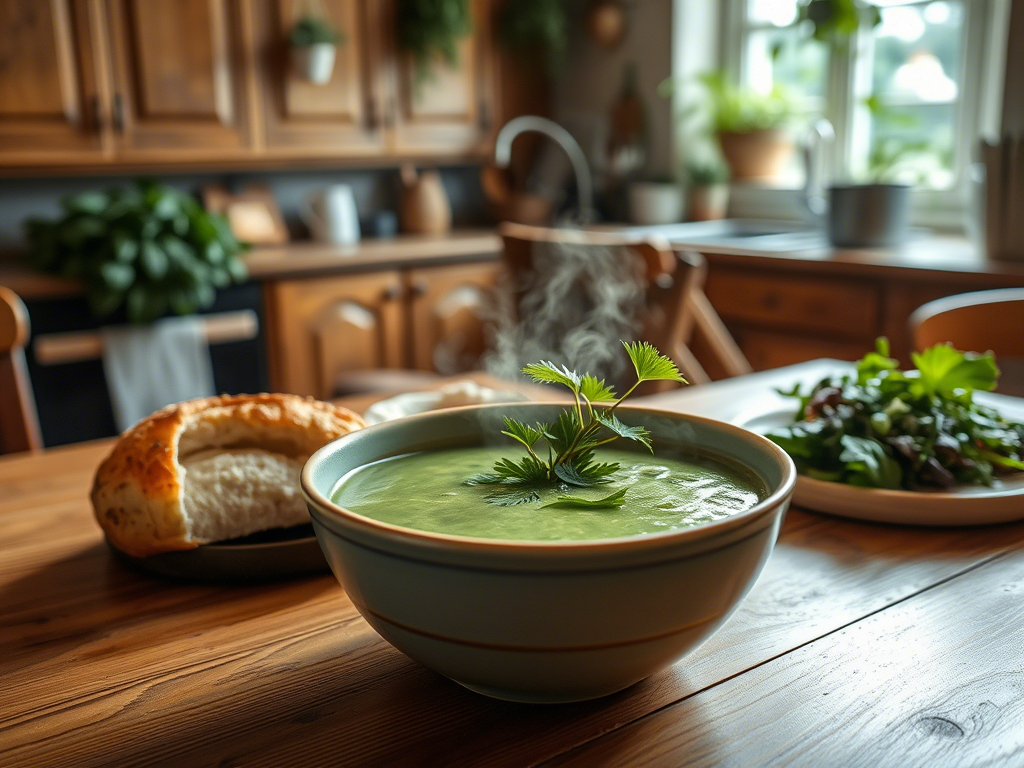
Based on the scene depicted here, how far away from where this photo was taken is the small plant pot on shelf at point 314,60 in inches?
121

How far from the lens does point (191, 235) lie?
2.65m

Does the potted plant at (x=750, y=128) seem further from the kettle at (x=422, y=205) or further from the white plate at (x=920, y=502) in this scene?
the white plate at (x=920, y=502)

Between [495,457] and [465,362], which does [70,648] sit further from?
[465,362]

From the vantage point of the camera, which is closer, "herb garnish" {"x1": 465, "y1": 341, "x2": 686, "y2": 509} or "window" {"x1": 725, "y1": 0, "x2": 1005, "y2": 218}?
"herb garnish" {"x1": 465, "y1": 341, "x2": 686, "y2": 509}

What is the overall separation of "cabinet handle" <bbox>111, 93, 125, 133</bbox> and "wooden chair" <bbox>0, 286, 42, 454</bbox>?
165cm

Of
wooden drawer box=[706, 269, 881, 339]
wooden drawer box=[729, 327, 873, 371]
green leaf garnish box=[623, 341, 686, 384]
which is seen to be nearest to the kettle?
wooden drawer box=[706, 269, 881, 339]

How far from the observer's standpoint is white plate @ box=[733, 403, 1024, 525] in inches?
30.5

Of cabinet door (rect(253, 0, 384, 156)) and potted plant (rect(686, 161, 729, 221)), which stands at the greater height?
cabinet door (rect(253, 0, 384, 156))

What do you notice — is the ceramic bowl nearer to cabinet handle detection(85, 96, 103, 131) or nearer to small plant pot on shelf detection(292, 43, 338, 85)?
cabinet handle detection(85, 96, 103, 131)

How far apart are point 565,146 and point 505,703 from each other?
3201 millimetres

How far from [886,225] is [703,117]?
4.08 ft

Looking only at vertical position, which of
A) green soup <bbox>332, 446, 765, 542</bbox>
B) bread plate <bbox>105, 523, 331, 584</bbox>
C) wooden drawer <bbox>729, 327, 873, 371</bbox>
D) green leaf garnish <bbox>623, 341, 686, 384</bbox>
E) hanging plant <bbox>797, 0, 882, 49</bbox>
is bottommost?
wooden drawer <bbox>729, 327, 873, 371</bbox>

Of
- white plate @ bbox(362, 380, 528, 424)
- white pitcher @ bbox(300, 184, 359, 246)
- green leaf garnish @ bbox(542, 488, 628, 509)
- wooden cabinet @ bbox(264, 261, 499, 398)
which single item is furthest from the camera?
white pitcher @ bbox(300, 184, 359, 246)

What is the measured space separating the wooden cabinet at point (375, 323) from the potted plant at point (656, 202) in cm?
65
